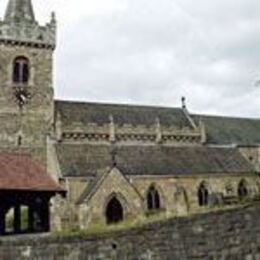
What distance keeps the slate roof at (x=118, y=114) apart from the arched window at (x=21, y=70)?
3695 millimetres

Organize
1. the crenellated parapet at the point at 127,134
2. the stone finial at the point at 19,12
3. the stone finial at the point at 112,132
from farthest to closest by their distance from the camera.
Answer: the stone finial at the point at 19,12, the stone finial at the point at 112,132, the crenellated parapet at the point at 127,134

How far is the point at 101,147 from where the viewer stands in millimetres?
46500

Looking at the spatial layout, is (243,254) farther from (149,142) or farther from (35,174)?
(149,142)

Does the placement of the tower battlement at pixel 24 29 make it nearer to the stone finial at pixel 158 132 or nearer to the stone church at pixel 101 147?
the stone church at pixel 101 147

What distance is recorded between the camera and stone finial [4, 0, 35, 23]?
48.4 meters

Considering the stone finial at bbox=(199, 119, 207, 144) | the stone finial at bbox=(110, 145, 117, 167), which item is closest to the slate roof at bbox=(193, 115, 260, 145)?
the stone finial at bbox=(199, 119, 207, 144)

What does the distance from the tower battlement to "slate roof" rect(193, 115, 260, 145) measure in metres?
16.6

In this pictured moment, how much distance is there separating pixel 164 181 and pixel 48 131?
32.8 feet

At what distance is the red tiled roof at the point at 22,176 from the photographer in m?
23.5

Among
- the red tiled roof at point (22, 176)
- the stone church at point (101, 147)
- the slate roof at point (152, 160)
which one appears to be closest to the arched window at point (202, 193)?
the stone church at point (101, 147)

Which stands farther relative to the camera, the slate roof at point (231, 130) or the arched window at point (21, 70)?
the slate roof at point (231, 130)

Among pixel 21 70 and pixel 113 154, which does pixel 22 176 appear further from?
pixel 21 70

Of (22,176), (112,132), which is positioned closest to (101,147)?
(112,132)

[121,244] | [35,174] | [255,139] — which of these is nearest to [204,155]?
[255,139]
